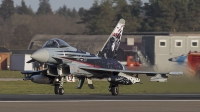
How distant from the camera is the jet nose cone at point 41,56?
85.5ft

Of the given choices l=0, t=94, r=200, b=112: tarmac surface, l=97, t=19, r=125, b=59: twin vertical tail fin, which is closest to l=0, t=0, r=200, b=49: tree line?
l=97, t=19, r=125, b=59: twin vertical tail fin

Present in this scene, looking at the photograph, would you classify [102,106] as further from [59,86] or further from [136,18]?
[136,18]

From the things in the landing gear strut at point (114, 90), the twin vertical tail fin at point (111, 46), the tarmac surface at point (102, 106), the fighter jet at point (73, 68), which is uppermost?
the twin vertical tail fin at point (111, 46)

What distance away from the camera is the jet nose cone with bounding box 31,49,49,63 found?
85.5 ft

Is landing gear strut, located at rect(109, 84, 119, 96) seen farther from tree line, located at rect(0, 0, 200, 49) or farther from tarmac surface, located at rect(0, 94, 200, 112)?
tree line, located at rect(0, 0, 200, 49)

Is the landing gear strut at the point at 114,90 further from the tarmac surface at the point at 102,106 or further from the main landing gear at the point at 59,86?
Answer: the tarmac surface at the point at 102,106

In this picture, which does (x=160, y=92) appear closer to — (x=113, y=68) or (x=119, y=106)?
(x=113, y=68)

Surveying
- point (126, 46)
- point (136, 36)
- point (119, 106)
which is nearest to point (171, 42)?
point (126, 46)

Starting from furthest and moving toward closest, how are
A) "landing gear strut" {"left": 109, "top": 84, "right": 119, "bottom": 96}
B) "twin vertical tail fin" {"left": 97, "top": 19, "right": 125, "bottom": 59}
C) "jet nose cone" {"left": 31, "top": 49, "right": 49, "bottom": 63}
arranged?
1. "twin vertical tail fin" {"left": 97, "top": 19, "right": 125, "bottom": 59}
2. "landing gear strut" {"left": 109, "top": 84, "right": 119, "bottom": 96}
3. "jet nose cone" {"left": 31, "top": 49, "right": 49, "bottom": 63}

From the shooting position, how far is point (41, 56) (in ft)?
85.7

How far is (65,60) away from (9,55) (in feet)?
163

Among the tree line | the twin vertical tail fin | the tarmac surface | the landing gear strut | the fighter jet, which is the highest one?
the tree line

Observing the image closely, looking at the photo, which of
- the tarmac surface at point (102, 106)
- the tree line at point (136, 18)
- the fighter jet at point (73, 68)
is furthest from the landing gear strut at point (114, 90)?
the tree line at point (136, 18)

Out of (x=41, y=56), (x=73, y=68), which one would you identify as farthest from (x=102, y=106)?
(x=73, y=68)
